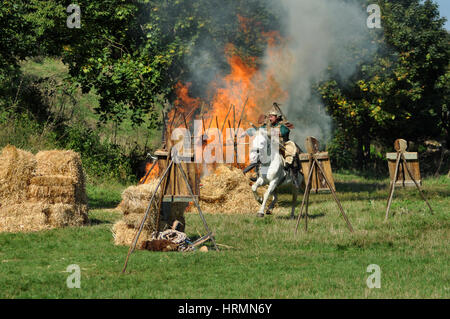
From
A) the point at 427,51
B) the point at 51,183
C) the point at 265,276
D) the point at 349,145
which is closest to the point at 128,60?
the point at 51,183

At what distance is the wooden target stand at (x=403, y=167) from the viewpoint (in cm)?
1822

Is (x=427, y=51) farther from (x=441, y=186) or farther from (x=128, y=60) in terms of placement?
(x=128, y=60)

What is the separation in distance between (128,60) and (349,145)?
75.0 feet

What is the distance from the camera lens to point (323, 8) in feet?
96.3

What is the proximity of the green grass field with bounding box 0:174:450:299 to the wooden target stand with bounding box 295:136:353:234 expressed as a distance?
78 centimetres

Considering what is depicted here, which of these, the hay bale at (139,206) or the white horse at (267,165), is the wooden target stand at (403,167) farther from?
the hay bale at (139,206)

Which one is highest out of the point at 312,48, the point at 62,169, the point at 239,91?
the point at 312,48

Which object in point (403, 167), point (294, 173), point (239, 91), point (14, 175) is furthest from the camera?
point (239, 91)

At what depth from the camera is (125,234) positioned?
46.6ft

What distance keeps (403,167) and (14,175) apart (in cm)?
1042

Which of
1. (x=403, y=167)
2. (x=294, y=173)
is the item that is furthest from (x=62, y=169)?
(x=403, y=167)

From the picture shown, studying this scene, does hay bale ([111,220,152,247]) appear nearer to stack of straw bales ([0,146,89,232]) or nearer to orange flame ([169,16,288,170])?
stack of straw bales ([0,146,89,232])

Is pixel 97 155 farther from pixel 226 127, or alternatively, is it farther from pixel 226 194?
pixel 226 194

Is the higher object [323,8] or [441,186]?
[323,8]
